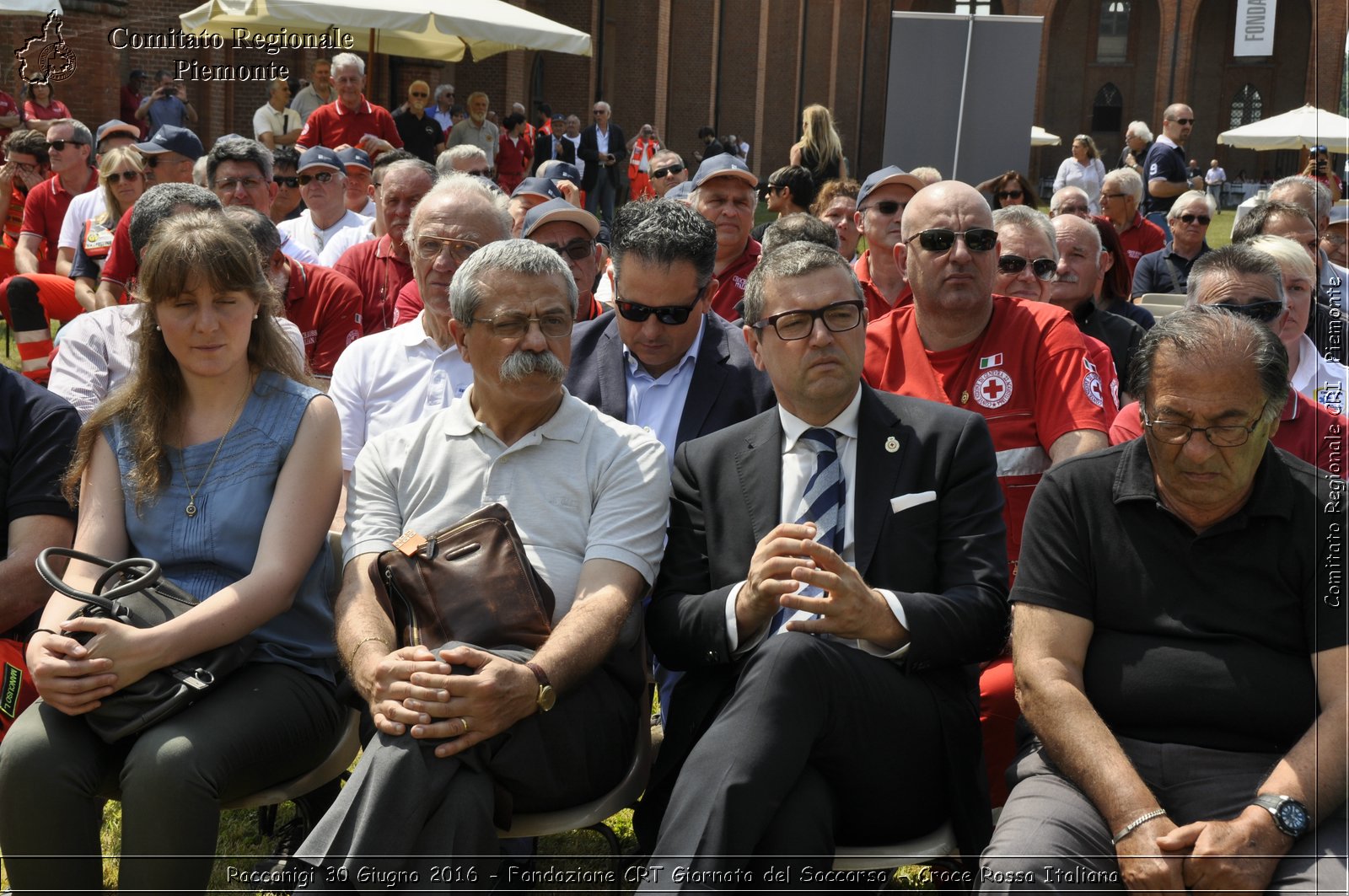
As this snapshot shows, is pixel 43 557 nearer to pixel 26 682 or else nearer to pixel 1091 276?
pixel 26 682

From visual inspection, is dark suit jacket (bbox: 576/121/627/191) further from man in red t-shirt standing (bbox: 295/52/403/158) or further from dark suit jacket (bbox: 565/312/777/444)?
dark suit jacket (bbox: 565/312/777/444)

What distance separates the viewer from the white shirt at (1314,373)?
457 centimetres

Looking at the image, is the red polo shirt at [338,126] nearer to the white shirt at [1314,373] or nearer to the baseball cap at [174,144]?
the baseball cap at [174,144]

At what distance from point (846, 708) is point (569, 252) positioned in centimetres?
320

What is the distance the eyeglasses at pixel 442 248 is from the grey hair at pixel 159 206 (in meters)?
0.88

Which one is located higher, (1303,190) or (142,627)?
(1303,190)

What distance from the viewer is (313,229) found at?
8.22 metres

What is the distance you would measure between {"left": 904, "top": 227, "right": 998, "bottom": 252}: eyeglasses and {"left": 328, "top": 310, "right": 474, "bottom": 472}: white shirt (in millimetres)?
1646

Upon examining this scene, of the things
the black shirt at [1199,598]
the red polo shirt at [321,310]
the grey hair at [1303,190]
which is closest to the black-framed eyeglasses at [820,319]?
the black shirt at [1199,598]

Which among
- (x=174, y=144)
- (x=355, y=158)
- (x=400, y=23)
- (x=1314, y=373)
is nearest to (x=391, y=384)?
(x=1314, y=373)

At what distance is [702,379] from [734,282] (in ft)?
7.57

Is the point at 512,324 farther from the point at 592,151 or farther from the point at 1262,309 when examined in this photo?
the point at 592,151

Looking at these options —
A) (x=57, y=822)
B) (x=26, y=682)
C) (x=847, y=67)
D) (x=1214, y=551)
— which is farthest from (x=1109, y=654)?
(x=847, y=67)

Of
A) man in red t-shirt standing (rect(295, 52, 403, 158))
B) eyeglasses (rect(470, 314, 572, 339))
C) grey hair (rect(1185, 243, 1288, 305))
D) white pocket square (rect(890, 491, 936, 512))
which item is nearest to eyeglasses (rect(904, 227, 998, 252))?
grey hair (rect(1185, 243, 1288, 305))
